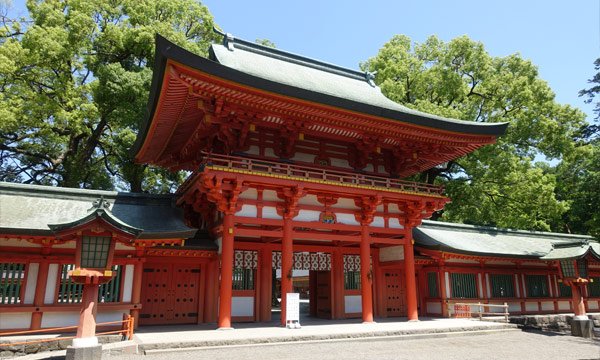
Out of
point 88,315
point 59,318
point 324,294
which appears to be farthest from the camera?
point 324,294

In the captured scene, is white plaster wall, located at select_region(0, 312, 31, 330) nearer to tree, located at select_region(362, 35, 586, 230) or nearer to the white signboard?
the white signboard

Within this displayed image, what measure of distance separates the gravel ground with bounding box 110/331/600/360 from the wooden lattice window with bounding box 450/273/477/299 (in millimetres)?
4849

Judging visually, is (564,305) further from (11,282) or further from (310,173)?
(11,282)

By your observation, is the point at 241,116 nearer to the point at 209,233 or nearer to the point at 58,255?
the point at 209,233

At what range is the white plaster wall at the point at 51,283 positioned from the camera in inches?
480

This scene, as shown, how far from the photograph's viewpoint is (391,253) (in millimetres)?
18031

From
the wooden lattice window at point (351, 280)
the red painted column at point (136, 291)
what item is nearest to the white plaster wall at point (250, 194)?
the red painted column at point (136, 291)

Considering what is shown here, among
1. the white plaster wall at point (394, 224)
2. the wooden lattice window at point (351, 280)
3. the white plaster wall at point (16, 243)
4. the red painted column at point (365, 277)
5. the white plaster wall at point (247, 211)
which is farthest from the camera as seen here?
the wooden lattice window at point (351, 280)

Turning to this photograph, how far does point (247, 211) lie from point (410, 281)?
7.29 meters

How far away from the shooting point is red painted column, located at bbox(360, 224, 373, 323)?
1498 cm

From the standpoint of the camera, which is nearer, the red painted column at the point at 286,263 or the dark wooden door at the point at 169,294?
the red painted column at the point at 286,263

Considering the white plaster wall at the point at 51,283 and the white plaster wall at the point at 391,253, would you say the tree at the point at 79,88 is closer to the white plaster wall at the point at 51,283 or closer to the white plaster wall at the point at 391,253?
the white plaster wall at the point at 51,283

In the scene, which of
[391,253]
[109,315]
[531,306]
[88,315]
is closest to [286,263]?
[109,315]

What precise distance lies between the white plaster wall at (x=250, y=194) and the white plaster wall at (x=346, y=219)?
3.39 m
